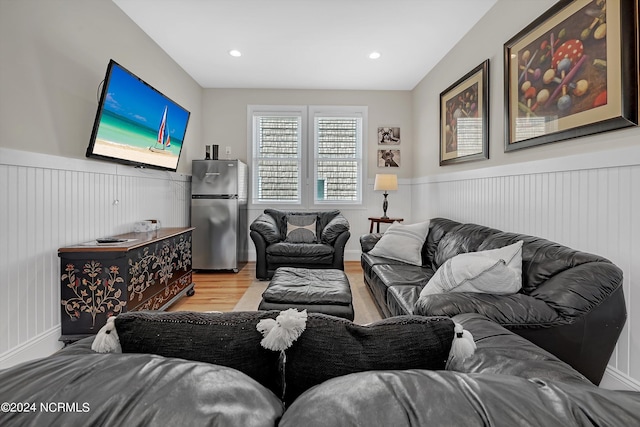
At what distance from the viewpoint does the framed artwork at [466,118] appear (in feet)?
10.2

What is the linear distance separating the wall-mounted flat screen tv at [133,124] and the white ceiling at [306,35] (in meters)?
0.77

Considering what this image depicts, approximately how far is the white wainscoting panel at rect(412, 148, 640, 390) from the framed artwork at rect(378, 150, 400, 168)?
93.8 inches

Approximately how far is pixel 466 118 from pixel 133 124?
3.29 metres

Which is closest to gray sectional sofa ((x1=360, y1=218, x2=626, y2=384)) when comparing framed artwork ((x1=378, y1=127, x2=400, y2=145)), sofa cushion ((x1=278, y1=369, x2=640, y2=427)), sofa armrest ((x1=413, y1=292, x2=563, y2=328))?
sofa armrest ((x1=413, y1=292, x2=563, y2=328))

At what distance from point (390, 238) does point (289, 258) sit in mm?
1286

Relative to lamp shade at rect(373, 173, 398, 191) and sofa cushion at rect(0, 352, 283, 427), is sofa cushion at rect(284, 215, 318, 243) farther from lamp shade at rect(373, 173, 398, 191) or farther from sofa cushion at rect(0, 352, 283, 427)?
sofa cushion at rect(0, 352, 283, 427)

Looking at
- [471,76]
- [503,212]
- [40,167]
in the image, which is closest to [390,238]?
[503,212]

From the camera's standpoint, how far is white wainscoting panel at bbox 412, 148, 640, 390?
65.7 inches

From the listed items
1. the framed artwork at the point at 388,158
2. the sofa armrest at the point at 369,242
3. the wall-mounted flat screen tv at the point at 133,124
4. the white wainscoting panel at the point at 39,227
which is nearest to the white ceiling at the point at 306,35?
the wall-mounted flat screen tv at the point at 133,124

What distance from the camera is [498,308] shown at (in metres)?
1.44

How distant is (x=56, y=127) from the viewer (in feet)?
7.55

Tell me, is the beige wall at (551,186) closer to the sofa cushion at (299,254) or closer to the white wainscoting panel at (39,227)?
the sofa cushion at (299,254)

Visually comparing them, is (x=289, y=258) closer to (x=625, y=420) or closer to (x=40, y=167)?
(x=40, y=167)

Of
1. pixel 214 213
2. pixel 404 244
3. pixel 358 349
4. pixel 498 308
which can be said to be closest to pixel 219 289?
pixel 214 213
